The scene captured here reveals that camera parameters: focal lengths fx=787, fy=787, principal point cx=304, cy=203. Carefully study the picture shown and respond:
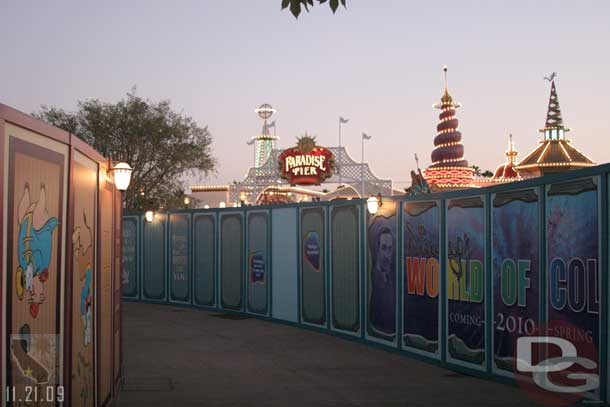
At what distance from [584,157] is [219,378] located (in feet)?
89.0

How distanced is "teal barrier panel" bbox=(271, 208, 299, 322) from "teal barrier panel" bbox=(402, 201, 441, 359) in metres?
5.10

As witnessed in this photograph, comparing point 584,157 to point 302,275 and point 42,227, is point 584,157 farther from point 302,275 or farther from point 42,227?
point 42,227

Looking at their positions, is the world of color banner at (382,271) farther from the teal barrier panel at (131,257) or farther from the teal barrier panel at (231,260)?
the teal barrier panel at (131,257)

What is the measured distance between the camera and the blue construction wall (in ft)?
31.7

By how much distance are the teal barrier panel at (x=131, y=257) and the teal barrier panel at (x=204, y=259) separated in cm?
309

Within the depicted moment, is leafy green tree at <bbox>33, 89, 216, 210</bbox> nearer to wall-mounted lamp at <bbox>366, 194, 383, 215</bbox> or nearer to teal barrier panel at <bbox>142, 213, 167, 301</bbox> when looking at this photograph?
teal barrier panel at <bbox>142, 213, 167, 301</bbox>

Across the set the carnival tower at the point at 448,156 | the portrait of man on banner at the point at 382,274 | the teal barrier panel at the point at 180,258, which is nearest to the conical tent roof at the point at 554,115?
the carnival tower at the point at 448,156

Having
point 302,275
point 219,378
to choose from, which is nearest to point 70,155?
point 219,378

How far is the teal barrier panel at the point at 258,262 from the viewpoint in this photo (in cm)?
2009

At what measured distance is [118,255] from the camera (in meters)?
10.7

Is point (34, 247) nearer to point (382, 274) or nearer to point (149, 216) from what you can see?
point (382, 274)

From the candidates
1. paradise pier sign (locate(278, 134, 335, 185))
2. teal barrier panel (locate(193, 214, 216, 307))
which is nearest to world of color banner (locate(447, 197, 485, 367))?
teal barrier panel (locate(193, 214, 216, 307))

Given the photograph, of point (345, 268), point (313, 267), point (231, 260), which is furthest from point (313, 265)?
point (231, 260)
